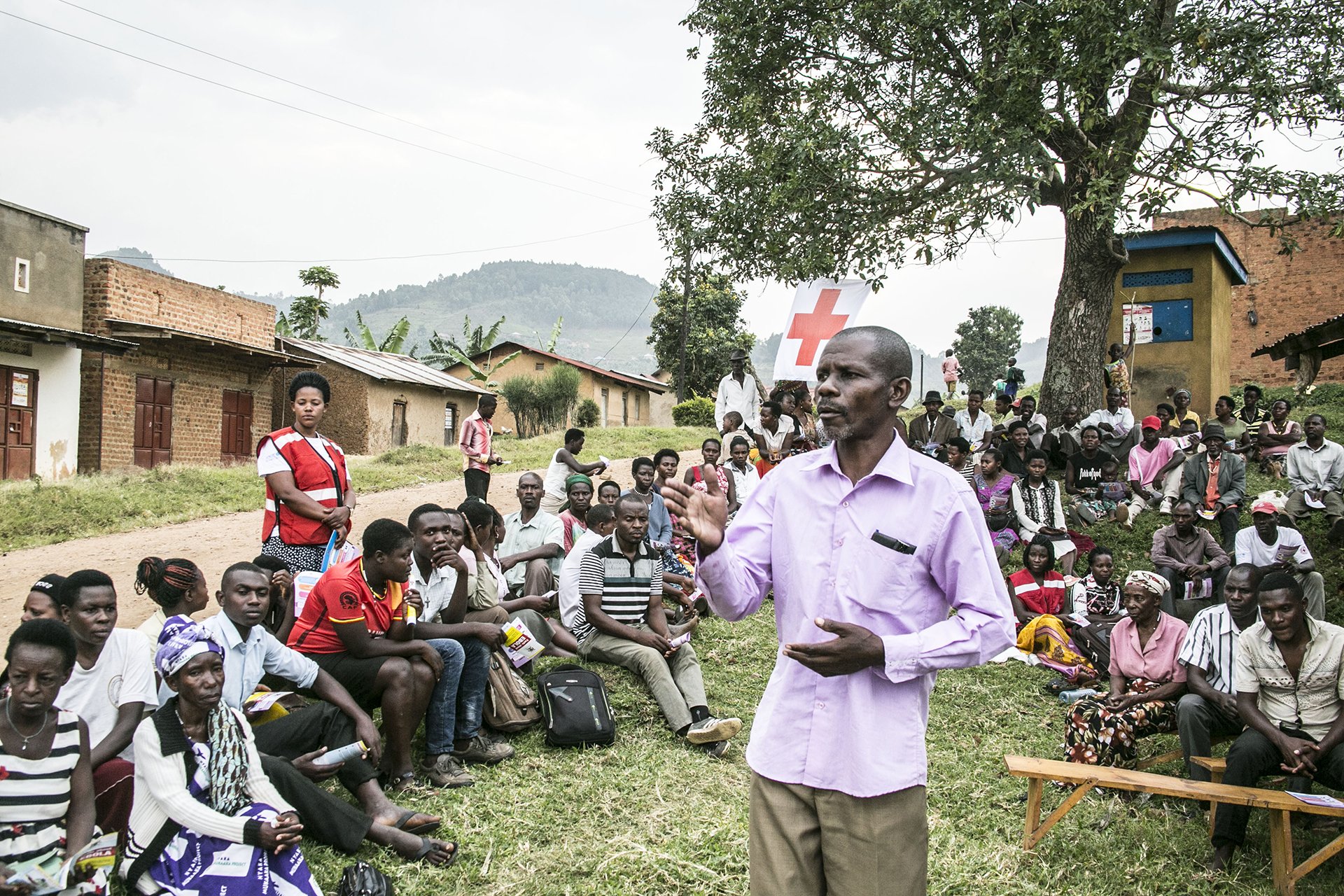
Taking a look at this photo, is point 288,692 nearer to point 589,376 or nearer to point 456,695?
point 456,695

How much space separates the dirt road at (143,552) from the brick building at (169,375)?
23.3 feet

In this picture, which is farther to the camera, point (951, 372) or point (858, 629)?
point (951, 372)

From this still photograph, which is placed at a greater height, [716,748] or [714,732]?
[714,732]

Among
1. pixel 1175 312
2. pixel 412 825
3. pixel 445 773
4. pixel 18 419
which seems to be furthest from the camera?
pixel 1175 312

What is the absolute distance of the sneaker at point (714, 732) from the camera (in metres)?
5.91

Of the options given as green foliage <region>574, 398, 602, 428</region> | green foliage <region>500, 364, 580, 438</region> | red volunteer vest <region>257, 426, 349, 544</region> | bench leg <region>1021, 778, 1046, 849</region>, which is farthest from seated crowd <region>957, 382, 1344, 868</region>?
green foliage <region>574, 398, 602, 428</region>

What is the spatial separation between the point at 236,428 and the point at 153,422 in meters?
2.59

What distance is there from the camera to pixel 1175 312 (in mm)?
19812

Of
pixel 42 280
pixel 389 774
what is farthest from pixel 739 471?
pixel 42 280

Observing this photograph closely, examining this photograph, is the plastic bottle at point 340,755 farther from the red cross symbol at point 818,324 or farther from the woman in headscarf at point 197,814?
the red cross symbol at point 818,324

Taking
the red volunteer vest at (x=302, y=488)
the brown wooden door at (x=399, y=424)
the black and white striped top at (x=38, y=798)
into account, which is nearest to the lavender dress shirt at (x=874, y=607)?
the black and white striped top at (x=38, y=798)

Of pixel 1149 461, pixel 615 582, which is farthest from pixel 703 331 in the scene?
pixel 615 582

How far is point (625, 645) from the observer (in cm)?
664

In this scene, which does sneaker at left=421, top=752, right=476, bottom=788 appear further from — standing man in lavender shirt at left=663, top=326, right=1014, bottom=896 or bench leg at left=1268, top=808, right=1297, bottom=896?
bench leg at left=1268, top=808, right=1297, bottom=896
